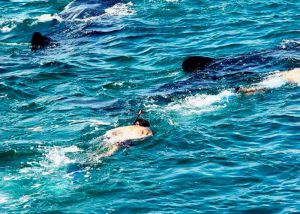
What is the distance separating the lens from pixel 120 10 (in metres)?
31.8

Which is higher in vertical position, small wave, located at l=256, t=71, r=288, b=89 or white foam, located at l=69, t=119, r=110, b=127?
white foam, located at l=69, t=119, r=110, b=127

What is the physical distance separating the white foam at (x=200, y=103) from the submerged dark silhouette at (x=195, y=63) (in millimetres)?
2662

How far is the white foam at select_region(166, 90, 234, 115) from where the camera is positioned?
61.8 ft

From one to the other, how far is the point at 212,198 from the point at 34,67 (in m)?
12.1

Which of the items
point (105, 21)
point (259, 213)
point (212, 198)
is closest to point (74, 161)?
point (212, 198)

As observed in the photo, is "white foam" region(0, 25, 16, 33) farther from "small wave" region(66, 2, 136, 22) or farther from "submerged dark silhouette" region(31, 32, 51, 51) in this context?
"submerged dark silhouette" region(31, 32, 51, 51)

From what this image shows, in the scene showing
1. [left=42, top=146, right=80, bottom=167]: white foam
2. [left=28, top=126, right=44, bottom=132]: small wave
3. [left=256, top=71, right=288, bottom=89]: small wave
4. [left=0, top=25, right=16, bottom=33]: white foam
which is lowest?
[left=256, top=71, right=288, bottom=89]: small wave

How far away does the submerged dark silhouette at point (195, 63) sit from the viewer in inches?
882

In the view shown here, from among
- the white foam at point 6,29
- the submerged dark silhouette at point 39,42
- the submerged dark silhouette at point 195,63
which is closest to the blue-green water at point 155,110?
the white foam at point 6,29

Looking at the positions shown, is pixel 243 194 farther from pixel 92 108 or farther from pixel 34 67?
pixel 34 67

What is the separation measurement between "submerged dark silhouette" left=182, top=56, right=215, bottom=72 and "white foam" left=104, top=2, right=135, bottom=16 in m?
9.08

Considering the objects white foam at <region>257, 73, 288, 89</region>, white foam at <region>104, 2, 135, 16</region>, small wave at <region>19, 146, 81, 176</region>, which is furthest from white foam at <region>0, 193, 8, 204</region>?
white foam at <region>104, 2, 135, 16</region>

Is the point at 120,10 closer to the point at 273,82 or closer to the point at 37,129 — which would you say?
the point at 273,82

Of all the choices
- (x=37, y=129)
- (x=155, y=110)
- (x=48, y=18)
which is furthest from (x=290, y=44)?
(x=48, y=18)
